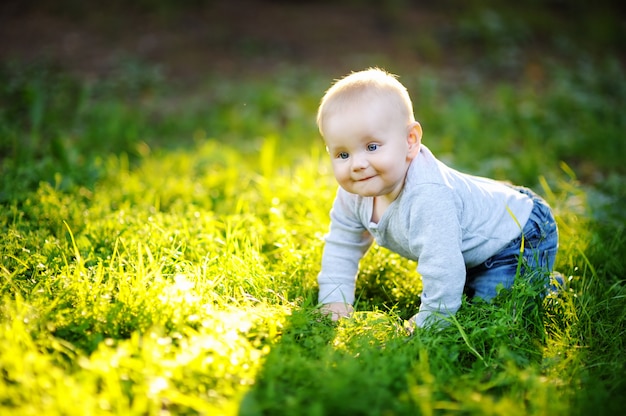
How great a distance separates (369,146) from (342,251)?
1.80ft

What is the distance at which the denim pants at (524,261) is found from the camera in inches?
88.8

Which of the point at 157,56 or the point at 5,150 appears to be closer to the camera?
the point at 5,150

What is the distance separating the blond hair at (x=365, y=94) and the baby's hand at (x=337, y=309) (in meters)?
0.71

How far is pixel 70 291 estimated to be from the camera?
1.95 metres

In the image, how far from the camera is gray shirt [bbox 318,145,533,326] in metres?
2.05

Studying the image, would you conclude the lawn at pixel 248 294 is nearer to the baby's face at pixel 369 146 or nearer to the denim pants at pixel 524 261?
the denim pants at pixel 524 261

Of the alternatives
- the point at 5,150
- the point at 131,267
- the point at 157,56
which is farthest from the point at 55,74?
the point at 131,267

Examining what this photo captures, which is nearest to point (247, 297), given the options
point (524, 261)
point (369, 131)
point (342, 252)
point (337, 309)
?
point (337, 309)

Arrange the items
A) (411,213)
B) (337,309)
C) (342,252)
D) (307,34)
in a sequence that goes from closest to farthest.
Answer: (411,213), (337,309), (342,252), (307,34)

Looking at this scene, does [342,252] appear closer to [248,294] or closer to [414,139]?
[248,294]

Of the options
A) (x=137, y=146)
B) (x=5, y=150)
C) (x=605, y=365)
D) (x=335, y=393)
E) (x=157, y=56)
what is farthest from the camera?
(x=157, y=56)

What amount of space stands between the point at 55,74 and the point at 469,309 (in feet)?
16.2

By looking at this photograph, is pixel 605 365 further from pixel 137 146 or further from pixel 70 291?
pixel 137 146

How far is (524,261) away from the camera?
2.24 meters
